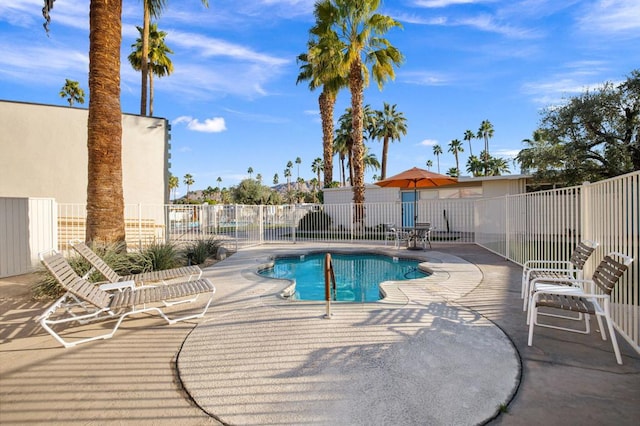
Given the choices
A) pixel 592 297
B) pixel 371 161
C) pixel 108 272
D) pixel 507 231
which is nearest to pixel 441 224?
pixel 507 231

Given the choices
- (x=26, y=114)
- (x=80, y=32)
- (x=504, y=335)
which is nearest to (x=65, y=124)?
(x=26, y=114)

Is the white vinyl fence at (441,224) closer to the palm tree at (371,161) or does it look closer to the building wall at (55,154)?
the building wall at (55,154)

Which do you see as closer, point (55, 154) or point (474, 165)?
point (55, 154)

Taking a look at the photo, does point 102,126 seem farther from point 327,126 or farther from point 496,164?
point 496,164

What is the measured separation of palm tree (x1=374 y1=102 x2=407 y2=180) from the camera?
3055cm

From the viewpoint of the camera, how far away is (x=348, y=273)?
9219mm

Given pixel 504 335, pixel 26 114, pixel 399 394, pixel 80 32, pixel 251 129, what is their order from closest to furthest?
pixel 399 394 < pixel 504 335 < pixel 80 32 < pixel 26 114 < pixel 251 129

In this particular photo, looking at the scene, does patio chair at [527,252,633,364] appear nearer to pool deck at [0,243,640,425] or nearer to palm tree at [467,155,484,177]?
pool deck at [0,243,640,425]

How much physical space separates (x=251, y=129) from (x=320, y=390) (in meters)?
31.8

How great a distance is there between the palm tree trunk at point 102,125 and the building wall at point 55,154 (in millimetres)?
7141

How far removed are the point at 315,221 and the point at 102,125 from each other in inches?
474

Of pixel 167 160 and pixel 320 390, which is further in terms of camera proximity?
pixel 167 160

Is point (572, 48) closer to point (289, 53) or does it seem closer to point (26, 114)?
point (289, 53)

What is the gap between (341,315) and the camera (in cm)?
431
